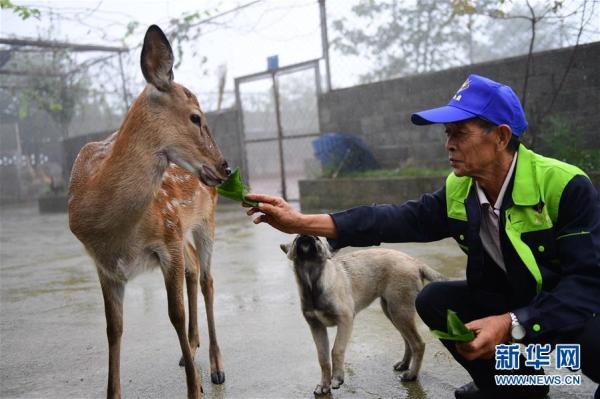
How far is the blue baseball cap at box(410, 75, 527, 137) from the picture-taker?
2541 mm

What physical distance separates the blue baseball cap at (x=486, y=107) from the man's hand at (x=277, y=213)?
79 centimetres

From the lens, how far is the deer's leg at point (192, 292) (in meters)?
4.02

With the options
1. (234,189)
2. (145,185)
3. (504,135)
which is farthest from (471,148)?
(145,185)

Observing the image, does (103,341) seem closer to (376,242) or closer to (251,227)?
(376,242)

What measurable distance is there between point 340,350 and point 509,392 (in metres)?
0.90

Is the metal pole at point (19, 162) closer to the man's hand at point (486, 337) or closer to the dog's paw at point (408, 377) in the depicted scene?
the dog's paw at point (408, 377)

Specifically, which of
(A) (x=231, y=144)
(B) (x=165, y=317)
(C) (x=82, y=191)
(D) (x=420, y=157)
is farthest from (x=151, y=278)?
(A) (x=231, y=144)

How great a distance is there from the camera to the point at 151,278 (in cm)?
629

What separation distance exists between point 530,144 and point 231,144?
258 inches

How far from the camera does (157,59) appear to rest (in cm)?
310

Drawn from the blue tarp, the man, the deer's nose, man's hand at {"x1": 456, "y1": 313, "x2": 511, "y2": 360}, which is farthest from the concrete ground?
the blue tarp

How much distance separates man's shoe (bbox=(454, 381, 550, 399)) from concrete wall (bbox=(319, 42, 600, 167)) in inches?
236

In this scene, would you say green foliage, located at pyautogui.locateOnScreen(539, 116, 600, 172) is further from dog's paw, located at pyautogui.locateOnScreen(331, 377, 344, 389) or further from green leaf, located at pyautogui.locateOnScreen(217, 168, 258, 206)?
green leaf, located at pyautogui.locateOnScreen(217, 168, 258, 206)

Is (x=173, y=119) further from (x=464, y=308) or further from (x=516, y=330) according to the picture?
(x=516, y=330)
